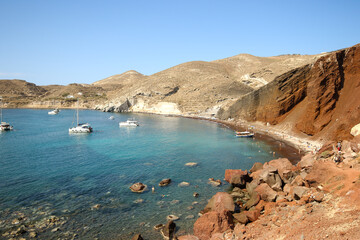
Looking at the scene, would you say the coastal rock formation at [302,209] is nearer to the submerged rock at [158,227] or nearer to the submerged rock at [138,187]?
the submerged rock at [158,227]

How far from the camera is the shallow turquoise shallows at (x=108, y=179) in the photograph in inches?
742

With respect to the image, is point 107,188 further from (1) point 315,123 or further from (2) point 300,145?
(1) point 315,123

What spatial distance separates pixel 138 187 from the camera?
25.0m

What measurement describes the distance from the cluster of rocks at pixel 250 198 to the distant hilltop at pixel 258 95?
63.4 feet

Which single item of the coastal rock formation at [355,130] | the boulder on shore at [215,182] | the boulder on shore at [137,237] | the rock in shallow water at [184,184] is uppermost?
the coastal rock formation at [355,130]

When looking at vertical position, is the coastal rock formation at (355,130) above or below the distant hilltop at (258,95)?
below

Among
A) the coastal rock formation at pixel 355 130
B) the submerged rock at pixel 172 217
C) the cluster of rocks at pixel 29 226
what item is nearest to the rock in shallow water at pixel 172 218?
the submerged rock at pixel 172 217

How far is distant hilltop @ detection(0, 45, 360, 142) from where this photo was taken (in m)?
43.8

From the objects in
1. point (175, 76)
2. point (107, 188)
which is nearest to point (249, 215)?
point (107, 188)

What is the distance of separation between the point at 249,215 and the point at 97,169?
2169cm

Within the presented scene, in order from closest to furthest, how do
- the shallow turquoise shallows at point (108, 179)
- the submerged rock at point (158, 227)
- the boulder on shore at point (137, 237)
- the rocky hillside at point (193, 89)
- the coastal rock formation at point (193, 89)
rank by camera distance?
1. the boulder on shore at point (137, 237)
2. the submerged rock at point (158, 227)
3. the shallow turquoise shallows at point (108, 179)
4. the coastal rock formation at point (193, 89)
5. the rocky hillside at point (193, 89)

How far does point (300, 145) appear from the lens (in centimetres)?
4284

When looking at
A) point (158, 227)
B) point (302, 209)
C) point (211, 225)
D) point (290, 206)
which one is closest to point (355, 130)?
point (290, 206)

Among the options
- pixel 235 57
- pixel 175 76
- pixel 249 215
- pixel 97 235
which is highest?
pixel 235 57
